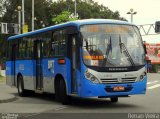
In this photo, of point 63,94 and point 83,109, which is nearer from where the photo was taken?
point 83,109

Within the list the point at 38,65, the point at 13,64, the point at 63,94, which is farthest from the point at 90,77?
the point at 13,64

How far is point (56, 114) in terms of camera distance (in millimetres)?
14711

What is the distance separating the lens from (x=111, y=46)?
53.7 feet

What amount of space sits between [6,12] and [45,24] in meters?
9.75

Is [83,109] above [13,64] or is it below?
below

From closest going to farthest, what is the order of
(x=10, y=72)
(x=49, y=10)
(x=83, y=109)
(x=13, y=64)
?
(x=83, y=109) → (x=13, y=64) → (x=10, y=72) → (x=49, y=10)

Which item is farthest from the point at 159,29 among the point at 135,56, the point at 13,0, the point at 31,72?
the point at 135,56

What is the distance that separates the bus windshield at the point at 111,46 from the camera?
1620cm

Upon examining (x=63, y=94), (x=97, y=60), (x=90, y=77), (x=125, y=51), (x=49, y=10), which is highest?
(x=49, y=10)

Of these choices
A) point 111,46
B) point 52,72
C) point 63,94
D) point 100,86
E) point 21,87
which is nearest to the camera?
point 100,86

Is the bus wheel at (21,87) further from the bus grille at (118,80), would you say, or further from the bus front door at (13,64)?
the bus grille at (118,80)

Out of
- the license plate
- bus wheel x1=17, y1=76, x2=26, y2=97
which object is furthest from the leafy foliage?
the license plate

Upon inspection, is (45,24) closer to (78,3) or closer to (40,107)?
(78,3)

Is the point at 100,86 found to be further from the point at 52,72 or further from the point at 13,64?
the point at 13,64
